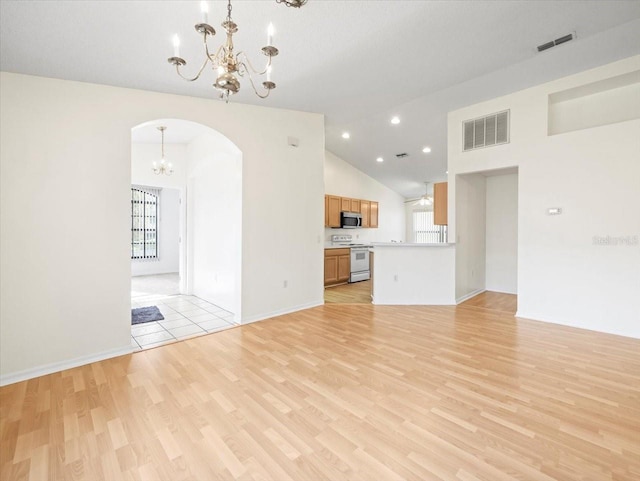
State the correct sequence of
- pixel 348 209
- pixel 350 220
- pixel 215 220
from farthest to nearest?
pixel 348 209, pixel 350 220, pixel 215 220

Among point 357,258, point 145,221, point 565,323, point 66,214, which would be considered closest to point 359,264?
point 357,258

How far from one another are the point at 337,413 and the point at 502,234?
5.39 meters

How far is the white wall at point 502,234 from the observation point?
571 centimetres

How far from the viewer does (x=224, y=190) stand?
474 cm

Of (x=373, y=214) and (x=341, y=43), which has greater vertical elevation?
(x=341, y=43)

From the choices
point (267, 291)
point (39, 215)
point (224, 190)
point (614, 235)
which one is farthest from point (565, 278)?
point (39, 215)

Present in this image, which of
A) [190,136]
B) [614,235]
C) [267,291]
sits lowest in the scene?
[267,291]

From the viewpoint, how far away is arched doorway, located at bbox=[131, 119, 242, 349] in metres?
4.00

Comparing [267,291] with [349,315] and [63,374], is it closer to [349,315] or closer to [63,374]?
[349,315]

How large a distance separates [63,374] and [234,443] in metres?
2.05

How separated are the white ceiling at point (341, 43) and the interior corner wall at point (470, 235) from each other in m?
1.76

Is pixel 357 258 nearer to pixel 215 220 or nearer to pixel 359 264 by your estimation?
pixel 359 264

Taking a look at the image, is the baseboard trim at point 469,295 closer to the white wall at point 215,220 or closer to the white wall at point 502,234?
the white wall at point 502,234

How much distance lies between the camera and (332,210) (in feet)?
24.4
